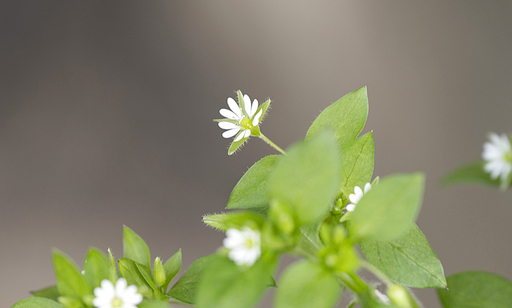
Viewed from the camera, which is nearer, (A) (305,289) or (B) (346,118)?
(A) (305,289)

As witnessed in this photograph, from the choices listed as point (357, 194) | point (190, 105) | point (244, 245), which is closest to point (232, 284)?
point (244, 245)

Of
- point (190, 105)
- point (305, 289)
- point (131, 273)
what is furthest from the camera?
point (190, 105)

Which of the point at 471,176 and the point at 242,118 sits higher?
the point at 242,118

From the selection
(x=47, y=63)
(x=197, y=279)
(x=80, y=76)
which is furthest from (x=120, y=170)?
(x=197, y=279)

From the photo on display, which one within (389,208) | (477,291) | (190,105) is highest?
(190,105)

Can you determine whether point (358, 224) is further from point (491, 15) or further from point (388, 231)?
point (491, 15)

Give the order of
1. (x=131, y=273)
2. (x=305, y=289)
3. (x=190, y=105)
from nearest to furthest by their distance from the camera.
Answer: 1. (x=305, y=289)
2. (x=131, y=273)
3. (x=190, y=105)

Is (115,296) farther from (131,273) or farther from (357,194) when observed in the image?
(357,194)

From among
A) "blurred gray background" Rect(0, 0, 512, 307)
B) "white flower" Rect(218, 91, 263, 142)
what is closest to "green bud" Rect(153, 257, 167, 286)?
"white flower" Rect(218, 91, 263, 142)
